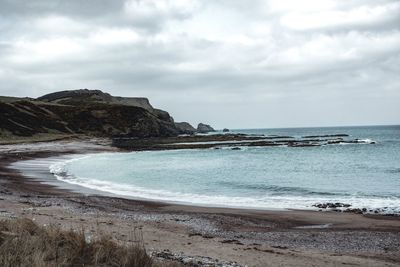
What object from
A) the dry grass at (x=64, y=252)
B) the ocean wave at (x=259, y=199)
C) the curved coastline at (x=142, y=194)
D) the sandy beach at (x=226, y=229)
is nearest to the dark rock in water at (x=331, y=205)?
the curved coastline at (x=142, y=194)

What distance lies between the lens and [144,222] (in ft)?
46.6

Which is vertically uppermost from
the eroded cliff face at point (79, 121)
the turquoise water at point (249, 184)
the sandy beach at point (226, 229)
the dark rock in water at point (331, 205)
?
the eroded cliff face at point (79, 121)

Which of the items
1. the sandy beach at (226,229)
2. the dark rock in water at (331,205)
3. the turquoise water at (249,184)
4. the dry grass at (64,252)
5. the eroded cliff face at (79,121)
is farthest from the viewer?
the eroded cliff face at (79,121)

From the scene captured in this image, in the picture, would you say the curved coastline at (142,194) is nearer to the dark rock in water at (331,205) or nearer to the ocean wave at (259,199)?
the ocean wave at (259,199)

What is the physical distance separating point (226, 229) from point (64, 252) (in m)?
7.28

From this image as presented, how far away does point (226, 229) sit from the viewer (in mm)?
13773

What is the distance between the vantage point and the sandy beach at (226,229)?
31.9 feet

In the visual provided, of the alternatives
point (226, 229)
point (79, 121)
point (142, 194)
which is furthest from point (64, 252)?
point (79, 121)

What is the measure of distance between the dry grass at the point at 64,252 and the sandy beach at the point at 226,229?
1.51 meters

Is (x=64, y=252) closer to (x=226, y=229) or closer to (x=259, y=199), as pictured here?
(x=226, y=229)

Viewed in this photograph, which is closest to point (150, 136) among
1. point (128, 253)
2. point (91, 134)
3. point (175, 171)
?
point (91, 134)

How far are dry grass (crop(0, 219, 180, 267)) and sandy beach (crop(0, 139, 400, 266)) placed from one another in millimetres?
1513

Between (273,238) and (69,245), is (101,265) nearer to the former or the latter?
(69,245)

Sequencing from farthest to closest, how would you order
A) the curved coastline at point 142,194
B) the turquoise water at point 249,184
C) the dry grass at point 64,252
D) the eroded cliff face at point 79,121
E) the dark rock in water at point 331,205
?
the eroded cliff face at point 79,121 → the turquoise water at point 249,184 → the curved coastline at point 142,194 → the dark rock in water at point 331,205 → the dry grass at point 64,252
